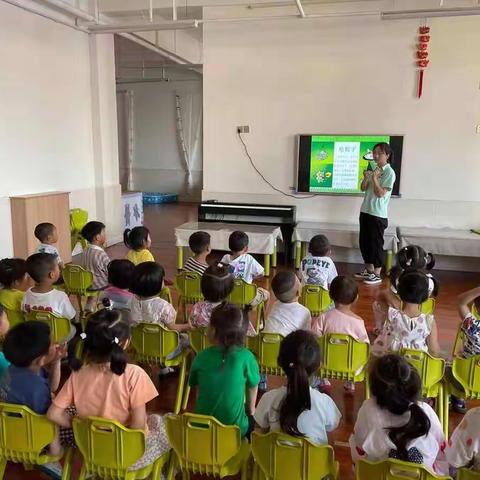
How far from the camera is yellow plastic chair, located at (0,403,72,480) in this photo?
1.69 meters

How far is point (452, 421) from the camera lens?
2.61m

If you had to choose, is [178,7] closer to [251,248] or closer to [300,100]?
[300,100]

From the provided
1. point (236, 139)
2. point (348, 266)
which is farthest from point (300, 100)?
point (348, 266)

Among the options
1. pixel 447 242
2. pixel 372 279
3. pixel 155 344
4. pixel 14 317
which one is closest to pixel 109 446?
pixel 155 344

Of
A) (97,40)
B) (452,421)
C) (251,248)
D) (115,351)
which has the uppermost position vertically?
(97,40)

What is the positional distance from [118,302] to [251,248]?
276 centimetres

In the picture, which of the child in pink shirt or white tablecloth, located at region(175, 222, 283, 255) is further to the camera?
white tablecloth, located at region(175, 222, 283, 255)

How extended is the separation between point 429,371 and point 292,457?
925 mm

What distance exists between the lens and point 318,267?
3.70 meters

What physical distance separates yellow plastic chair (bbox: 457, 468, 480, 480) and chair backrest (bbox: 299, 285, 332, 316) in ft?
5.92

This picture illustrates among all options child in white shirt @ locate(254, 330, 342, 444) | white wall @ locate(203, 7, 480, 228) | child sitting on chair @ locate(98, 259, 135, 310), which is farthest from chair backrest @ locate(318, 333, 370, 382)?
white wall @ locate(203, 7, 480, 228)

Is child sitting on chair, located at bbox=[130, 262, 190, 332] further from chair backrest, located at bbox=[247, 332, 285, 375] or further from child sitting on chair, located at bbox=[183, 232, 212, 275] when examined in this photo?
child sitting on chair, located at bbox=[183, 232, 212, 275]

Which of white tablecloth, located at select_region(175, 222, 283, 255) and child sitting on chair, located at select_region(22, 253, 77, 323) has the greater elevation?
child sitting on chair, located at select_region(22, 253, 77, 323)

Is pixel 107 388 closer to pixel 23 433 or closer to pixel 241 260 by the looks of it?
pixel 23 433
